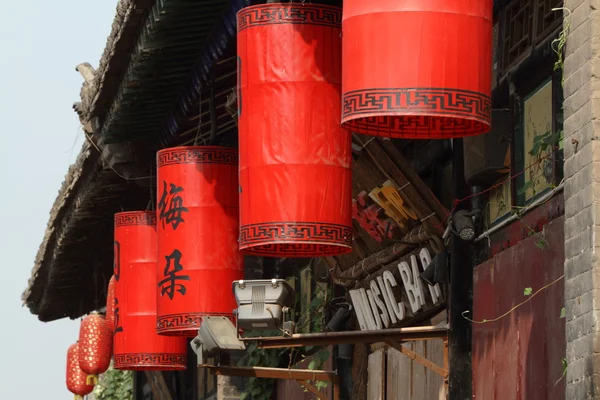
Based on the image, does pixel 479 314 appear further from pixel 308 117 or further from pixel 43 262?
pixel 43 262

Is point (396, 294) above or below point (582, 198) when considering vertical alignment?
above

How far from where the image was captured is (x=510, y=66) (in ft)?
39.9

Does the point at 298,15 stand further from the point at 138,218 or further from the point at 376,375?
the point at 138,218

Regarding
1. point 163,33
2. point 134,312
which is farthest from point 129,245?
point 163,33

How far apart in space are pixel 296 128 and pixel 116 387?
19.2 m

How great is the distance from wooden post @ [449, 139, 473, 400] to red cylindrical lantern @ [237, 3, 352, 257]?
2.97 feet

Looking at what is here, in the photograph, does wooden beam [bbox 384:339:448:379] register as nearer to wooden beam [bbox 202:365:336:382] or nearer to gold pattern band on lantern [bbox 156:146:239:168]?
wooden beam [bbox 202:365:336:382]

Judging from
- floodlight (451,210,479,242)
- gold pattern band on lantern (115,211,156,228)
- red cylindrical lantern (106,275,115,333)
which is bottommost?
floodlight (451,210,479,242)

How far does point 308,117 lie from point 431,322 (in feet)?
7.60

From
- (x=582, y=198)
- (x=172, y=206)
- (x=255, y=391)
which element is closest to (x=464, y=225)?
(x=582, y=198)

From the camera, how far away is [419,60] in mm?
10586

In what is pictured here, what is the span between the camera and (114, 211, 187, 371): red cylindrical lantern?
768 inches

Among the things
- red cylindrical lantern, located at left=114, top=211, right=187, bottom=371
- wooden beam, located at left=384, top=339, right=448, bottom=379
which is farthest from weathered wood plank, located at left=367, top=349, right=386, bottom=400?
red cylindrical lantern, located at left=114, top=211, right=187, bottom=371

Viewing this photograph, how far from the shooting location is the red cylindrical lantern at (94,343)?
25.4m
